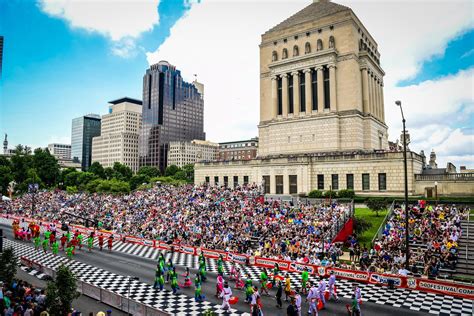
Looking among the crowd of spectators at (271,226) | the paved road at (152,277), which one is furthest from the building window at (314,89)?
the paved road at (152,277)

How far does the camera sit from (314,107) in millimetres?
59312

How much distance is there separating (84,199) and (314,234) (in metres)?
45.4

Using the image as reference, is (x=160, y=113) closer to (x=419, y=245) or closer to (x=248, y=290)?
(x=419, y=245)

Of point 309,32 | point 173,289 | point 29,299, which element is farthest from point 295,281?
point 309,32

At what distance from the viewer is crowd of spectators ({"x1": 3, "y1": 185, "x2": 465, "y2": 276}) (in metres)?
25.9

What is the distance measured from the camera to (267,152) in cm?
6228

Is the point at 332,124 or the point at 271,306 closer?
the point at 271,306

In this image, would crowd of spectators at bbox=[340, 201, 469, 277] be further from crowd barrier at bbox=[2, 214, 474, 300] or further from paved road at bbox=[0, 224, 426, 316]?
paved road at bbox=[0, 224, 426, 316]

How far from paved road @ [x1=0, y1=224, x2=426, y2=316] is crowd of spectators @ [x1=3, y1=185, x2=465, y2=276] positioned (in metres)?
5.04

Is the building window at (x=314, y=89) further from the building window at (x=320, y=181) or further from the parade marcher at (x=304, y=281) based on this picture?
the parade marcher at (x=304, y=281)

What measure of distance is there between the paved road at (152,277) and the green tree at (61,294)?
7.23 metres

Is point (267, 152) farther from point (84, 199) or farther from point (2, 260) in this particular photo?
point (2, 260)

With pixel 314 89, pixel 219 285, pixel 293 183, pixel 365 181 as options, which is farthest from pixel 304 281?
pixel 314 89

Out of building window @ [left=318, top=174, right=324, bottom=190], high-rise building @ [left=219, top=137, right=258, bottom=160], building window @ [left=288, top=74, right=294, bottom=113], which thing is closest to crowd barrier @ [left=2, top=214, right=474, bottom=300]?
building window @ [left=318, top=174, right=324, bottom=190]
